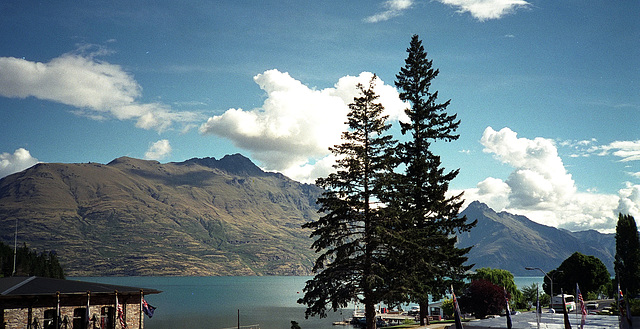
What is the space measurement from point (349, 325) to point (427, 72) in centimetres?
8383

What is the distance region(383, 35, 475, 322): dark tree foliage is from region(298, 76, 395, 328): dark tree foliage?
202cm

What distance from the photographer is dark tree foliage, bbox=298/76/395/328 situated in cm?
4147

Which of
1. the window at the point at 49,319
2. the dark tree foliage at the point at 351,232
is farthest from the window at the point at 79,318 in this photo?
the dark tree foliage at the point at 351,232

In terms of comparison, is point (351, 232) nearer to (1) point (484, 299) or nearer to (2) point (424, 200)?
(2) point (424, 200)

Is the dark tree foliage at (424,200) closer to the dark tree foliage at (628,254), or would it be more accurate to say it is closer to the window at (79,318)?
the window at (79,318)

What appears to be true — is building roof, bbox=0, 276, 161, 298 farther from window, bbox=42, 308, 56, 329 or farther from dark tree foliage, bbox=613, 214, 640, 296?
dark tree foliage, bbox=613, 214, 640, 296

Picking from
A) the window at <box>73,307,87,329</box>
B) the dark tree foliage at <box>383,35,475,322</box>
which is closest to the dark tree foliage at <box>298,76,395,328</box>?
the dark tree foliage at <box>383,35,475,322</box>

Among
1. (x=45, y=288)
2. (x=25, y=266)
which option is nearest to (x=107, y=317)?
(x=45, y=288)

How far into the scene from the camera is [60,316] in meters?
32.6

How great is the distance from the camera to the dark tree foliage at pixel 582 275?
117m

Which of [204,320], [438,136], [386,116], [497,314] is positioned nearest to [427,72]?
[438,136]

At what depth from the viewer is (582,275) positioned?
11788 centimetres

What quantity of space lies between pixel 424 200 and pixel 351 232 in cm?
1100

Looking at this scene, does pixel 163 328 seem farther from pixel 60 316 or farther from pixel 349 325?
pixel 60 316
